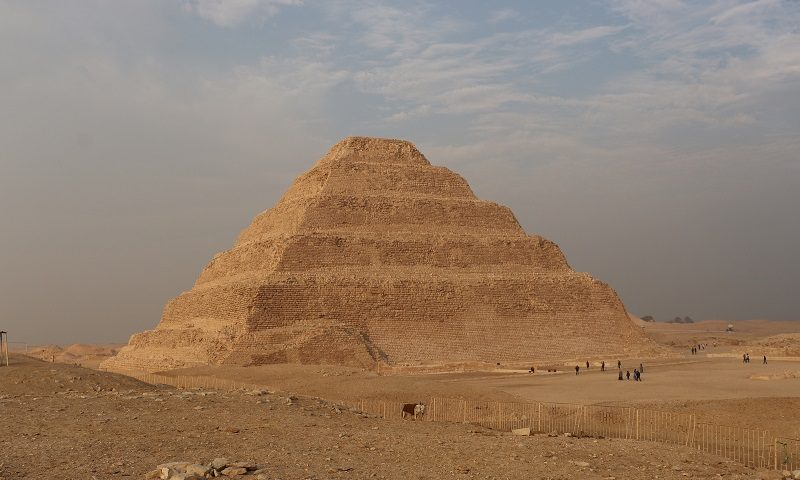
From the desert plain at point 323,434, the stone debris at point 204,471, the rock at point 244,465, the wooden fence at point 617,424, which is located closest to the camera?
the stone debris at point 204,471

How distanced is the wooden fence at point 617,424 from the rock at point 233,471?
8.80m

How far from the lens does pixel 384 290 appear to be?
151ft

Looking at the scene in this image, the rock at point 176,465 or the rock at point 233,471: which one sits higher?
the rock at point 176,465

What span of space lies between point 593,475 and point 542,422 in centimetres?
820

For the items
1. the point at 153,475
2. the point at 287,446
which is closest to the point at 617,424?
the point at 287,446

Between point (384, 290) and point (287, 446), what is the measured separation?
104 ft

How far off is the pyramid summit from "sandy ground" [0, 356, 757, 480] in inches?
822

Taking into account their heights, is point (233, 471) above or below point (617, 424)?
above

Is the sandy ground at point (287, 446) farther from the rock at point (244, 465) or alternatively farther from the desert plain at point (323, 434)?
the rock at point (244, 465)

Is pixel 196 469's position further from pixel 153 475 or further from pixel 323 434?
pixel 323 434

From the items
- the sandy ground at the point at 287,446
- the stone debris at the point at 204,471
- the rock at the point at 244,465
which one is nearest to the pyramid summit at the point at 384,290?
the sandy ground at the point at 287,446

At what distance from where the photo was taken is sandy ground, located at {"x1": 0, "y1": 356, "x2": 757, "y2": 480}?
12.6 metres

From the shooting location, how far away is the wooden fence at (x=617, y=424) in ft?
56.1

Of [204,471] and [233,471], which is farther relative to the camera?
[233,471]
